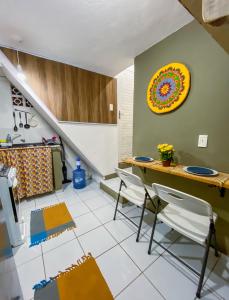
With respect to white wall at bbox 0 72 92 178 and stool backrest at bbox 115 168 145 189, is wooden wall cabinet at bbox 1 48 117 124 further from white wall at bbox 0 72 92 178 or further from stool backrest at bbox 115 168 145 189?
stool backrest at bbox 115 168 145 189

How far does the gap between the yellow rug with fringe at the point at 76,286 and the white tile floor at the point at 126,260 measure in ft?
0.18

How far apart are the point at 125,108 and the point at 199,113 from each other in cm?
189

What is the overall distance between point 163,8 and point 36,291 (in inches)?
103

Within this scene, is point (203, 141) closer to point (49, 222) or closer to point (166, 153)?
Answer: point (166, 153)

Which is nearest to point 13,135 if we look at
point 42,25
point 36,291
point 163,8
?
point 42,25

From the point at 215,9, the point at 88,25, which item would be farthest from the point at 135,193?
the point at 88,25

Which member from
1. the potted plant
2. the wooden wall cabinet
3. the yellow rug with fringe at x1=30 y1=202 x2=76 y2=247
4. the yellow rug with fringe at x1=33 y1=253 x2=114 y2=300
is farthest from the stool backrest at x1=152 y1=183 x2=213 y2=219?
the wooden wall cabinet

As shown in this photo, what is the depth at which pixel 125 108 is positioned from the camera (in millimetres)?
3041

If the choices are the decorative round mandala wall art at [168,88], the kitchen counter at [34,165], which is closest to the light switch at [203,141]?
the decorative round mandala wall art at [168,88]

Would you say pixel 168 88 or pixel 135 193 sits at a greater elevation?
pixel 168 88

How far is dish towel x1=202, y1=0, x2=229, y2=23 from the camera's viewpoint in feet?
1.10

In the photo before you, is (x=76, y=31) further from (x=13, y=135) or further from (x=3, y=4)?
(x=13, y=135)

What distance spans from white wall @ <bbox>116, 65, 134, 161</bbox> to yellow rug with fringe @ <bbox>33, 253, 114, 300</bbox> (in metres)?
2.14

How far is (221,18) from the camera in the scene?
35cm
